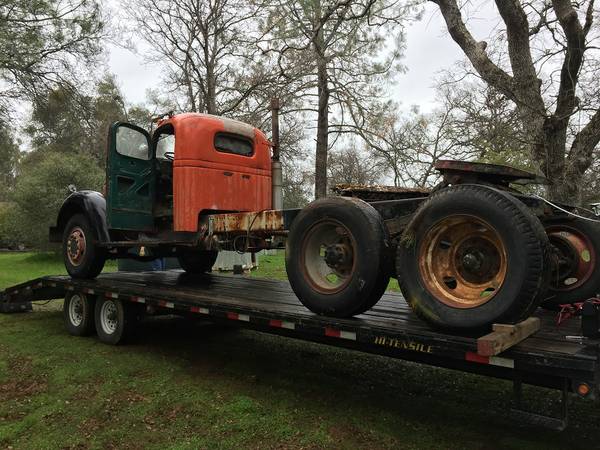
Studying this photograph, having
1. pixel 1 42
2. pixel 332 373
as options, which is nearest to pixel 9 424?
pixel 332 373

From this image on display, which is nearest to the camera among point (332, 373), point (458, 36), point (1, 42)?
point (332, 373)

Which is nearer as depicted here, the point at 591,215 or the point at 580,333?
the point at 580,333

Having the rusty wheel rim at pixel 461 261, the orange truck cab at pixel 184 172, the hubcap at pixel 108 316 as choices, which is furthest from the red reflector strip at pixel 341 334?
the hubcap at pixel 108 316

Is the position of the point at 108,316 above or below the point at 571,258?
below

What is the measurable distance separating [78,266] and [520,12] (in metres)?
8.15

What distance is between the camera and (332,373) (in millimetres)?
5609

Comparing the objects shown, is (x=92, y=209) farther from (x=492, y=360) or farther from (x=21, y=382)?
(x=492, y=360)

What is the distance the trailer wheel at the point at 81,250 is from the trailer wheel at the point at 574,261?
5.85m

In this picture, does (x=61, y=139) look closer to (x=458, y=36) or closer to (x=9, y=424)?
(x=458, y=36)

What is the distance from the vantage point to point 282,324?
445cm

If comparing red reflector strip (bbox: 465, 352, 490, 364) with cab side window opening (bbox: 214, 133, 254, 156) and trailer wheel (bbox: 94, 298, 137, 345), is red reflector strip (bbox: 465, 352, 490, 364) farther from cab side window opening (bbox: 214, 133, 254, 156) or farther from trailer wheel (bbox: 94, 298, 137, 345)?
trailer wheel (bbox: 94, 298, 137, 345)

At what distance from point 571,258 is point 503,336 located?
7.29 feet

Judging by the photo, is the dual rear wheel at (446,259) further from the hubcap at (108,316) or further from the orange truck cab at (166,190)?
the hubcap at (108,316)

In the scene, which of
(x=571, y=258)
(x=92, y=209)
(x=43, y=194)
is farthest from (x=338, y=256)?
(x=43, y=194)
